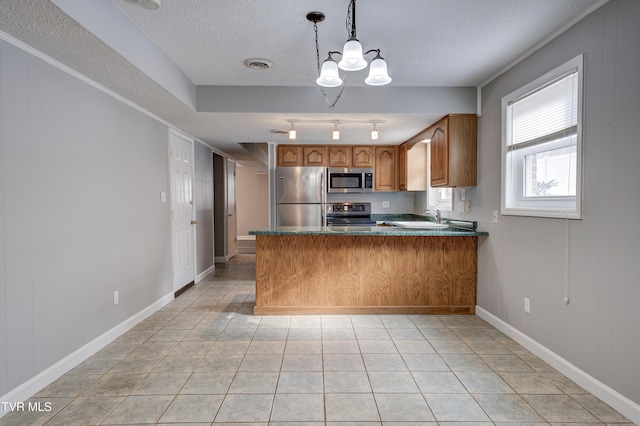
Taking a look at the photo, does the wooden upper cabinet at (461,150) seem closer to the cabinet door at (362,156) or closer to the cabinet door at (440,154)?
the cabinet door at (440,154)

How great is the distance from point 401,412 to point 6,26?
116 inches

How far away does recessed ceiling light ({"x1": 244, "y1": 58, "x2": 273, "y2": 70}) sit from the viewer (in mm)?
2861

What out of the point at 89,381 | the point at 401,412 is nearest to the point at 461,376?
the point at 401,412

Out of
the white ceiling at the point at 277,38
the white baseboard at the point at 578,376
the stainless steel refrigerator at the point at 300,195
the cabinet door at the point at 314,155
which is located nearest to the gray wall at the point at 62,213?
the white ceiling at the point at 277,38

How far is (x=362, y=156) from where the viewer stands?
5.58 m

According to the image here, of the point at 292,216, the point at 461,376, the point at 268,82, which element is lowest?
the point at 461,376

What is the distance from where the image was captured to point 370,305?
11.9 feet

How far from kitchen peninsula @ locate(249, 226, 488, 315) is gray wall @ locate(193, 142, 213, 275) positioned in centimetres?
199

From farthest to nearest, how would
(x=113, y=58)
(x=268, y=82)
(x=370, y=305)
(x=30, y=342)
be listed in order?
(x=370, y=305) < (x=268, y=82) < (x=113, y=58) < (x=30, y=342)

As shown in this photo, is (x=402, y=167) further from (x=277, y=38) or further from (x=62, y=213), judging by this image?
(x=62, y=213)

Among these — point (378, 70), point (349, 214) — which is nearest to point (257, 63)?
point (378, 70)

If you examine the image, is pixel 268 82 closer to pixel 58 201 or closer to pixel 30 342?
pixel 58 201

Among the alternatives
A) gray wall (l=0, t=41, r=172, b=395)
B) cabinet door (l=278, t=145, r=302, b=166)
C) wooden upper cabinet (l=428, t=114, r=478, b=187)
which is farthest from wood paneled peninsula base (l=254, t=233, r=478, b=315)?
cabinet door (l=278, t=145, r=302, b=166)

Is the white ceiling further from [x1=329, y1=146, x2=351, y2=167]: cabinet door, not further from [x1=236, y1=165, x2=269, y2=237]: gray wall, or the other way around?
[x1=236, y1=165, x2=269, y2=237]: gray wall
